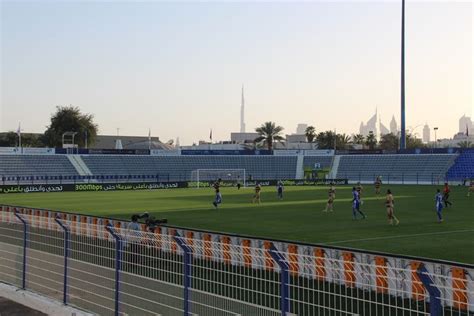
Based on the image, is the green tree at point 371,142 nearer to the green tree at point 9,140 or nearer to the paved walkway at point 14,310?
the green tree at point 9,140

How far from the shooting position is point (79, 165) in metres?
82.8

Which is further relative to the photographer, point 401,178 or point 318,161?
point 318,161

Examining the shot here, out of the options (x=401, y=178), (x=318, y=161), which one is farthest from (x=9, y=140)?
(x=401, y=178)

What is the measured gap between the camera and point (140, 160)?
90750 millimetres

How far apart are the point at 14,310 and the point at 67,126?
116941 millimetres

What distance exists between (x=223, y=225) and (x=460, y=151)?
6900 cm

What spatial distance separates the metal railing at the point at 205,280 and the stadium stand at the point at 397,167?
74.6 m

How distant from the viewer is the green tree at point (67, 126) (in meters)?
123

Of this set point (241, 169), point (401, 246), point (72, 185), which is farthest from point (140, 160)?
point (401, 246)

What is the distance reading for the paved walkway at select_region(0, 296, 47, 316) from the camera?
1070cm

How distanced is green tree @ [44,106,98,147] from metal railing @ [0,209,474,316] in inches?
4479

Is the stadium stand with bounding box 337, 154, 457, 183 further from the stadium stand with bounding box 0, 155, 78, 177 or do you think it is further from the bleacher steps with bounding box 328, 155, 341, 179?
the stadium stand with bounding box 0, 155, 78, 177

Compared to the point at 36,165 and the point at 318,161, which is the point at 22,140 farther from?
the point at 318,161

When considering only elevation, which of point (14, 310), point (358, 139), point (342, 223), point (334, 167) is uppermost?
point (358, 139)
